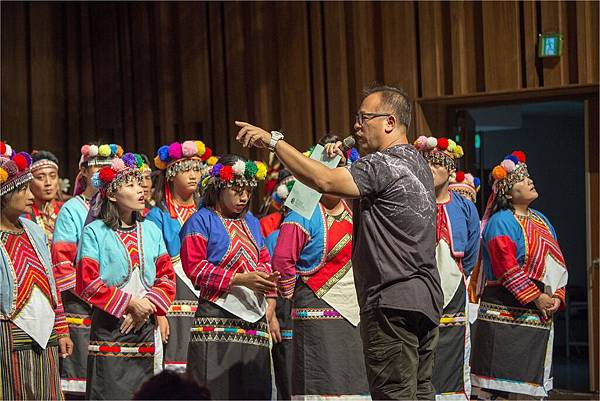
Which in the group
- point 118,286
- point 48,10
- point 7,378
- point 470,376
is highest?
point 48,10

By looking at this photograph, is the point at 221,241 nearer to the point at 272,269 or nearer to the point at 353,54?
the point at 272,269

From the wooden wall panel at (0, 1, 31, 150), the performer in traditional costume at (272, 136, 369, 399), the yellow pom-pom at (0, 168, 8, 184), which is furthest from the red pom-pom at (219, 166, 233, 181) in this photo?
the wooden wall panel at (0, 1, 31, 150)

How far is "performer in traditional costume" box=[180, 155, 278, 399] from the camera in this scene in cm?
459

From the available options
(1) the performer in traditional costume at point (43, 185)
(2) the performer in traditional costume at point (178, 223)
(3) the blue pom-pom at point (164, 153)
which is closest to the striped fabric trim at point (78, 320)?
(2) the performer in traditional costume at point (178, 223)

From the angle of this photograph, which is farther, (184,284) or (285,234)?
(184,284)

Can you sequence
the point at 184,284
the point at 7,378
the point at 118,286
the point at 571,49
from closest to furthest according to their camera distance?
the point at 7,378 → the point at 118,286 → the point at 184,284 → the point at 571,49

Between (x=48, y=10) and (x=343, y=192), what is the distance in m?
6.23

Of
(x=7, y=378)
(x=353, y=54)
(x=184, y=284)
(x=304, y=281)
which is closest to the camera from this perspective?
(x=7, y=378)

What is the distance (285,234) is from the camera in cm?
479

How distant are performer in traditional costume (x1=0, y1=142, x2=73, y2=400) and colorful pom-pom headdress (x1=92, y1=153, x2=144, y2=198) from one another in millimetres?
352

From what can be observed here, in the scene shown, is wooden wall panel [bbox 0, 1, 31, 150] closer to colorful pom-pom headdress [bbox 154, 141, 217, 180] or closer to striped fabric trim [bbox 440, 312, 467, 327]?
colorful pom-pom headdress [bbox 154, 141, 217, 180]

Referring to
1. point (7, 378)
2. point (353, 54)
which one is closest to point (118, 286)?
point (7, 378)

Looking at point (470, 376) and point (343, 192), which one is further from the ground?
point (343, 192)

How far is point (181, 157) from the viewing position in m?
5.59
